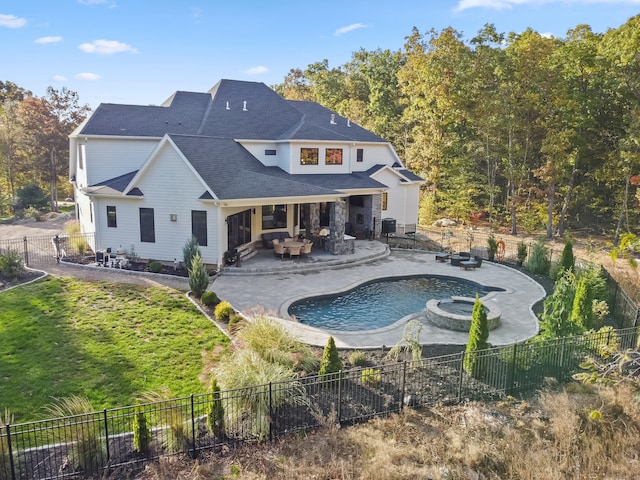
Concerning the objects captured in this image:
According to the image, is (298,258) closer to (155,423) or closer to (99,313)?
(99,313)

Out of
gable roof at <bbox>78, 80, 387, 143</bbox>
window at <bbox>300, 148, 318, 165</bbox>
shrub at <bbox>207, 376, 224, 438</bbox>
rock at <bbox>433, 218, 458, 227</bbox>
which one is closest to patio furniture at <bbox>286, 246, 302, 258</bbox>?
window at <bbox>300, 148, 318, 165</bbox>

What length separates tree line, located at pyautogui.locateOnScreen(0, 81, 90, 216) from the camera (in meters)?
39.9

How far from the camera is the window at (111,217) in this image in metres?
20.4

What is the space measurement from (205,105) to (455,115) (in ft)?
64.3

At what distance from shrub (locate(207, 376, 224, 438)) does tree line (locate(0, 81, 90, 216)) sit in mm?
36800

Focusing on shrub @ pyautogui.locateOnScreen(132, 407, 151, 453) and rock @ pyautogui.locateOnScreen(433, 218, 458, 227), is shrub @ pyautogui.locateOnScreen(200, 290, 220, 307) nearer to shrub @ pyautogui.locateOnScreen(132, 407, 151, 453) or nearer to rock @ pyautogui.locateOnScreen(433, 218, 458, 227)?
shrub @ pyautogui.locateOnScreen(132, 407, 151, 453)

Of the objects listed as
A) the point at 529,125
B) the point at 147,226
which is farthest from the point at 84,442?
the point at 529,125

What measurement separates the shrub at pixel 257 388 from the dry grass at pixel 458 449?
576 millimetres

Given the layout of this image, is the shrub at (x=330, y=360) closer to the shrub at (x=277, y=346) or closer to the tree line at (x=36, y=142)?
the shrub at (x=277, y=346)

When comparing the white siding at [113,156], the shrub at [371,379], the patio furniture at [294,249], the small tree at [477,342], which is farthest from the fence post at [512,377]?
the white siding at [113,156]

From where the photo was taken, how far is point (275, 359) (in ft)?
34.2

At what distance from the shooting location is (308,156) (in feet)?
85.0

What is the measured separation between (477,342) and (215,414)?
6269 millimetres

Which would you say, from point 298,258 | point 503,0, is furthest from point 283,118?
point 503,0
